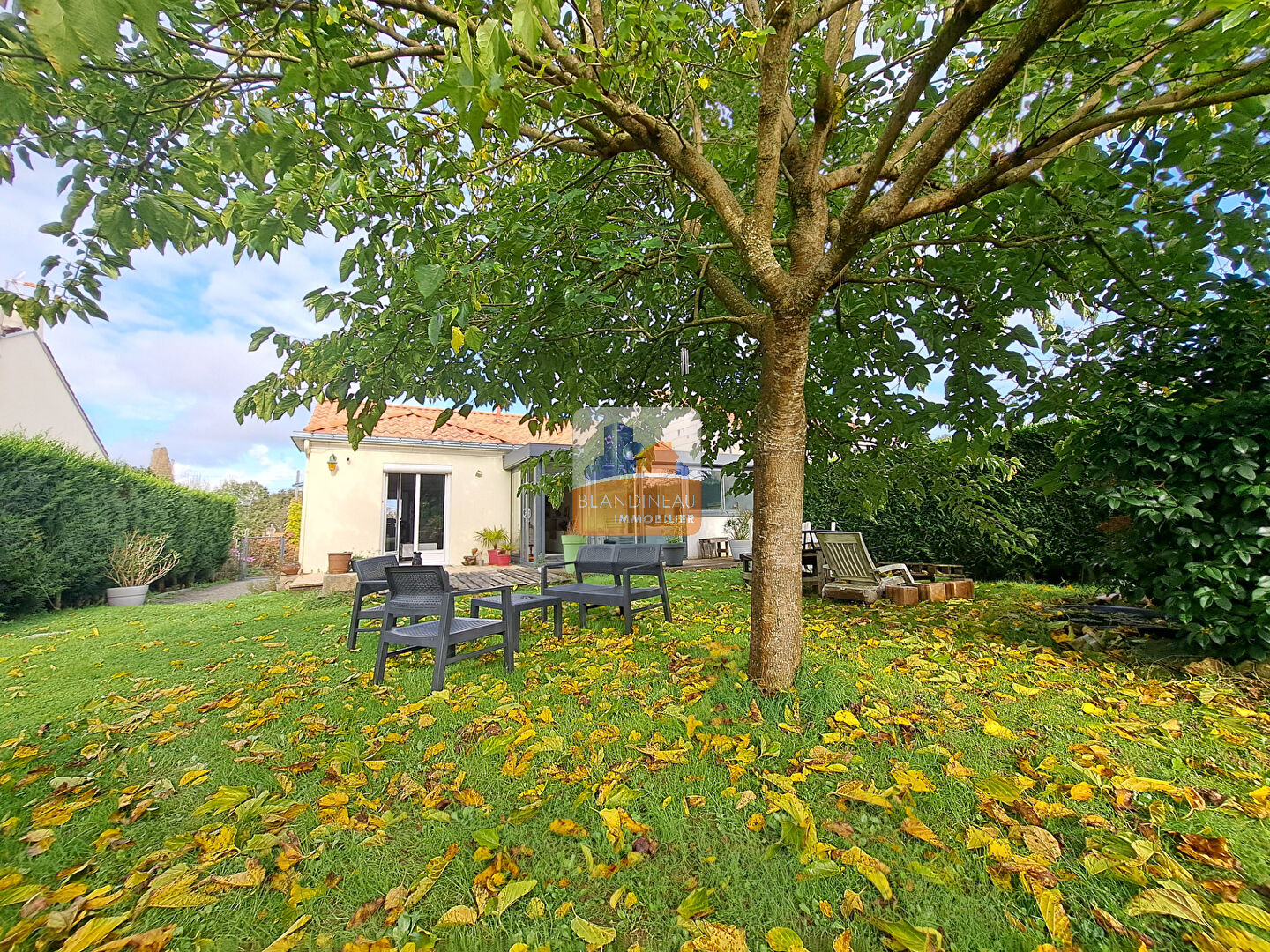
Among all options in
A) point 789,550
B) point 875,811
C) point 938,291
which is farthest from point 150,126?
point 938,291

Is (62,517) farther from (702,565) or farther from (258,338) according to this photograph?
(702,565)

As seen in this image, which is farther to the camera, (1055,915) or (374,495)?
(374,495)

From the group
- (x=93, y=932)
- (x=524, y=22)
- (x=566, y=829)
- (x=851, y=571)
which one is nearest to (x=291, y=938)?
(x=93, y=932)

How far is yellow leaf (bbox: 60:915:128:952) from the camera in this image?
5.10ft

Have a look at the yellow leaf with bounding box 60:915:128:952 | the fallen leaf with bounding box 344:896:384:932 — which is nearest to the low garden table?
the fallen leaf with bounding box 344:896:384:932

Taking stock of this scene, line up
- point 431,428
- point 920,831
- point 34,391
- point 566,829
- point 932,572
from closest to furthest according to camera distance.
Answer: point 920,831
point 566,829
point 932,572
point 431,428
point 34,391

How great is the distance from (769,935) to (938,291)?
470 cm

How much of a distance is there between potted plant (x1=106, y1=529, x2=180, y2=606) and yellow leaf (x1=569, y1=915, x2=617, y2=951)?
40.1 ft

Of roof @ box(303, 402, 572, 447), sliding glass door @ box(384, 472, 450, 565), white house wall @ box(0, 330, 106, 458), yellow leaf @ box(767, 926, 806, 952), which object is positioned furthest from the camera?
white house wall @ box(0, 330, 106, 458)

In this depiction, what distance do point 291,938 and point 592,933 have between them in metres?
0.91

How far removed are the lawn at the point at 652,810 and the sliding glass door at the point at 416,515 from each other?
8.72 meters

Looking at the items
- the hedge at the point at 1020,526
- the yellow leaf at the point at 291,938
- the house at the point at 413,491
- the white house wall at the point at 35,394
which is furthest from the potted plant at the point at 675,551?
the white house wall at the point at 35,394

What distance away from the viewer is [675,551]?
1337 centimetres

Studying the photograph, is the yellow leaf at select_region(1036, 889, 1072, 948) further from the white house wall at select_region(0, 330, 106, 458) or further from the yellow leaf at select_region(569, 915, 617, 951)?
the white house wall at select_region(0, 330, 106, 458)
